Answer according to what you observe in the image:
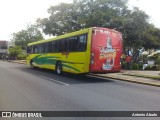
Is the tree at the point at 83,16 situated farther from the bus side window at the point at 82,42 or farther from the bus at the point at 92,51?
the bus side window at the point at 82,42

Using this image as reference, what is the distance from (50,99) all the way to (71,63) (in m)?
9.18

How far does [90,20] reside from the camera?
30.3 meters

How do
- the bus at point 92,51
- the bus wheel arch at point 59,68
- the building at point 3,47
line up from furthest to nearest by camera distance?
1. the building at point 3,47
2. the bus wheel arch at point 59,68
3. the bus at point 92,51

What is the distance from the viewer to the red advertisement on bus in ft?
56.7

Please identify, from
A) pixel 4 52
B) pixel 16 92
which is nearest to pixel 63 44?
pixel 16 92

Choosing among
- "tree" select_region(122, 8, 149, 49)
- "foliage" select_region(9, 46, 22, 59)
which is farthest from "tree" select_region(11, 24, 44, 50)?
"tree" select_region(122, 8, 149, 49)

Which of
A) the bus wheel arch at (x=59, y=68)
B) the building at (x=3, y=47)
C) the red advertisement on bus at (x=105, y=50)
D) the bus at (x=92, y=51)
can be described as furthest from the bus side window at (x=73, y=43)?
the building at (x=3, y=47)

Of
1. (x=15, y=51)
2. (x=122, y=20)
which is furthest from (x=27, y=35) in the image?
(x=122, y=20)

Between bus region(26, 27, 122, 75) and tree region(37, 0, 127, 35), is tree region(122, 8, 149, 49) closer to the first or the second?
tree region(37, 0, 127, 35)

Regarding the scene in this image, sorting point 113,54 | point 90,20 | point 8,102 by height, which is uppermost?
point 90,20

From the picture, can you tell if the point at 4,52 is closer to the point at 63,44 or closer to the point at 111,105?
the point at 63,44

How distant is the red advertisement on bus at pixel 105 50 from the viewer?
1730cm

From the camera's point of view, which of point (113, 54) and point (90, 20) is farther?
point (90, 20)

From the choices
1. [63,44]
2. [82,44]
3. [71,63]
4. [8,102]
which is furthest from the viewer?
[63,44]
